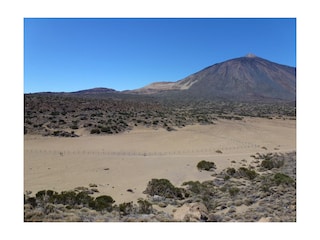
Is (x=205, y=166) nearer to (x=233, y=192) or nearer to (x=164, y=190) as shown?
(x=233, y=192)

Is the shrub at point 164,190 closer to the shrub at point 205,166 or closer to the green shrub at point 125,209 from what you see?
the green shrub at point 125,209

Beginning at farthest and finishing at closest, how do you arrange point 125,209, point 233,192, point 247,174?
point 247,174
point 233,192
point 125,209

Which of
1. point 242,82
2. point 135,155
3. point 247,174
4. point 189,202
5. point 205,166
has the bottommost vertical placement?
point 189,202

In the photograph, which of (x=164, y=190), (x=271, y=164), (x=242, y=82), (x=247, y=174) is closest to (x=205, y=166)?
(x=247, y=174)

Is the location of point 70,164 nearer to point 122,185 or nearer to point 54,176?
point 54,176

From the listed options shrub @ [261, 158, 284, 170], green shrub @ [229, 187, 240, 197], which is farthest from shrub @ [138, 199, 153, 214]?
shrub @ [261, 158, 284, 170]

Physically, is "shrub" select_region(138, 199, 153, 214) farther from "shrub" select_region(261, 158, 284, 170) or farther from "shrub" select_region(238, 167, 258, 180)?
"shrub" select_region(261, 158, 284, 170)

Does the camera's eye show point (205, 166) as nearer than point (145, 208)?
No
